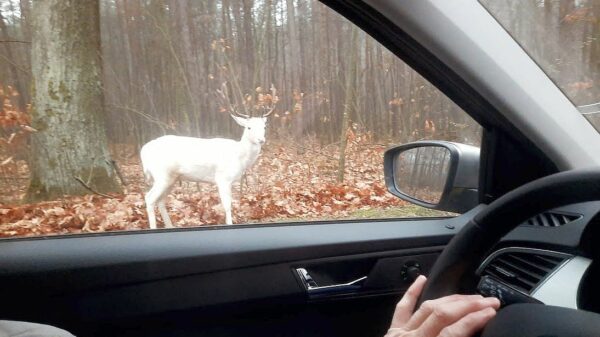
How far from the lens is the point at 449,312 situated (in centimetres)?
124

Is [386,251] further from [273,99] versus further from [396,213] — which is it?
[273,99]

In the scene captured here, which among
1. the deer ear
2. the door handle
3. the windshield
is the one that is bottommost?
the door handle

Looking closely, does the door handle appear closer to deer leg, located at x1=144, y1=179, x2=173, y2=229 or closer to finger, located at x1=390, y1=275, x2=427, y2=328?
deer leg, located at x1=144, y1=179, x2=173, y2=229

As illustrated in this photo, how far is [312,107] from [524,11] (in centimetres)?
100

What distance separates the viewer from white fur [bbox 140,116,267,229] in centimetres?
253

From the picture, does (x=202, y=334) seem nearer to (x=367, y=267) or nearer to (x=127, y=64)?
(x=367, y=267)

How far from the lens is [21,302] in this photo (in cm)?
231

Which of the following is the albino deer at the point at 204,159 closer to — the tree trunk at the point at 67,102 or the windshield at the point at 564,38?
the tree trunk at the point at 67,102

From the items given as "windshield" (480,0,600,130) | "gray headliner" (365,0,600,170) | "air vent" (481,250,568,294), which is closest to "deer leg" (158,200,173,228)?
"gray headliner" (365,0,600,170)

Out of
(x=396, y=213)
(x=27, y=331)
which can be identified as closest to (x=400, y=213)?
(x=396, y=213)

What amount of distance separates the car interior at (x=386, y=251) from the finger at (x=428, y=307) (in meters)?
0.10

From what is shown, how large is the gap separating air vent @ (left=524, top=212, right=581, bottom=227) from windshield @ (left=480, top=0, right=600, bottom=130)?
0.36 meters

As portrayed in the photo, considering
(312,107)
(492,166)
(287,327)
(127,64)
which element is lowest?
(287,327)

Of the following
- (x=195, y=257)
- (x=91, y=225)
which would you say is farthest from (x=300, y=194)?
(x=91, y=225)
